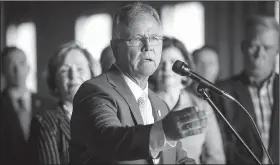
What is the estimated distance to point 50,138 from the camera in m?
3.10

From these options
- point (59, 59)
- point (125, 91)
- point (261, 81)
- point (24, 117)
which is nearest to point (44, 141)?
point (24, 117)

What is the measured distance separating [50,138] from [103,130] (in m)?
1.08

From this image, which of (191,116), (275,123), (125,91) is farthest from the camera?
(275,123)

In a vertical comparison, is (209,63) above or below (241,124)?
above

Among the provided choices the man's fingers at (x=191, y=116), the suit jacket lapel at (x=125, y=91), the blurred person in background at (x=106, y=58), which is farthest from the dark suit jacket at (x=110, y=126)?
the blurred person in background at (x=106, y=58)

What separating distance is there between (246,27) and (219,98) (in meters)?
0.59

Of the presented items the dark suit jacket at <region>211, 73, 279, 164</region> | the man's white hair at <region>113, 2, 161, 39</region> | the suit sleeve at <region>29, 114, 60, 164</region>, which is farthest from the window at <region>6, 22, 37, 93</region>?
the dark suit jacket at <region>211, 73, 279, 164</region>

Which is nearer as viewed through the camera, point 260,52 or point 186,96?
point 186,96

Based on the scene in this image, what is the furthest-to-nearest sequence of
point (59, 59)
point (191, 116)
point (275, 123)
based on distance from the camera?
point (275, 123)
point (59, 59)
point (191, 116)

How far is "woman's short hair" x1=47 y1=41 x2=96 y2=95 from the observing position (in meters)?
3.21

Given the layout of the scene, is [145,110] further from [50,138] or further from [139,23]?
[50,138]

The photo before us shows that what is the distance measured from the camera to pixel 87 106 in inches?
89.7

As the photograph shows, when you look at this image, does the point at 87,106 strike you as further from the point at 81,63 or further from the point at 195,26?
the point at 195,26

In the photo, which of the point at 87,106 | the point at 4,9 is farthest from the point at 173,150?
the point at 4,9
